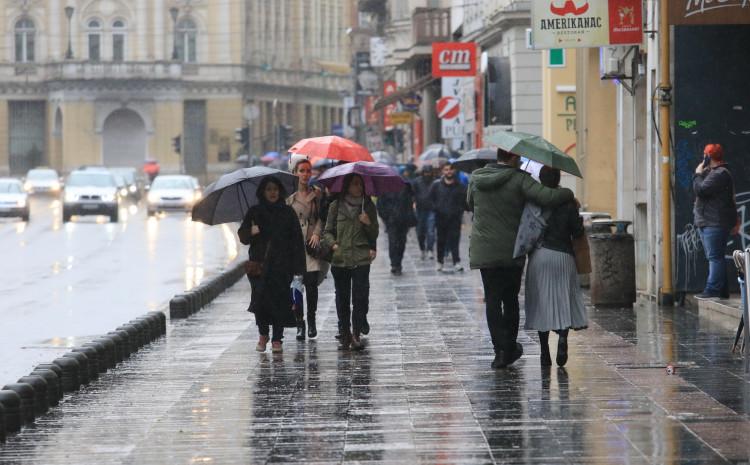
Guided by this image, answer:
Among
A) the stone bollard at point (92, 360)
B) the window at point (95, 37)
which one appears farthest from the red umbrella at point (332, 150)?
the window at point (95, 37)

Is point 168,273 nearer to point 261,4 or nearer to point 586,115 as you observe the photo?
point 586,115

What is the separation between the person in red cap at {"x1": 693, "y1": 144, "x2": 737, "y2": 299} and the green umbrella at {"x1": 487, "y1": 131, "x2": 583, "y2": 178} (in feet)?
15.3

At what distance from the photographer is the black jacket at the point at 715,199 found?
17.4 m

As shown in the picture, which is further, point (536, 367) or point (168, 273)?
point (168, 273)

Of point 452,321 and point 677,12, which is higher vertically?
point 677,12

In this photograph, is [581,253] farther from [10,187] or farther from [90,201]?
[10,187]

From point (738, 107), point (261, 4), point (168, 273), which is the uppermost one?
point (261, 4)

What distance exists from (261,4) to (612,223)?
3667 inches

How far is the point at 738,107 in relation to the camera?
60.2 feet

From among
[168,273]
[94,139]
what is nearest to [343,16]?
[94,139]

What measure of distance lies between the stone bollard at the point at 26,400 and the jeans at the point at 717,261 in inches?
337

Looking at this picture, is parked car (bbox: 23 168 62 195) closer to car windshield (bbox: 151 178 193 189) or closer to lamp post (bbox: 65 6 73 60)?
car windshield (bbox: 151 178 193 189)

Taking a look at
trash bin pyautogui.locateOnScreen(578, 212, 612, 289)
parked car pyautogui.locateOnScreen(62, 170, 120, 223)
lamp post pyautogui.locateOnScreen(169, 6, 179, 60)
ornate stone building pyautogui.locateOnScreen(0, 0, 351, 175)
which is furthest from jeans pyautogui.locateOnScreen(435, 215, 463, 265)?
lamp post pyautogui.locateOnScreen(169, 6, 179, 60)

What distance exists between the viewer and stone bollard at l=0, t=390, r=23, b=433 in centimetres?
1068
